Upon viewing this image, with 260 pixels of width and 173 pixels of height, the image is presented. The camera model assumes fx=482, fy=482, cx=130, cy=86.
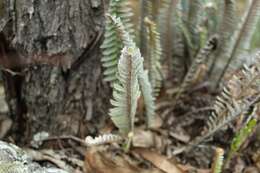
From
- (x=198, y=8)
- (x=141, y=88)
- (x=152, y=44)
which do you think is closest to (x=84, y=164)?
(x=141, y=88)

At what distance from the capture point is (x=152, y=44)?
1453 millimetres

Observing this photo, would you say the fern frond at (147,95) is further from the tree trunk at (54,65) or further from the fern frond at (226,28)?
the fern frond at (226,28)

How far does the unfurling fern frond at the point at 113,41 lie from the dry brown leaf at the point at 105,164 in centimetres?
24

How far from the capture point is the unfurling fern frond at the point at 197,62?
160 cm

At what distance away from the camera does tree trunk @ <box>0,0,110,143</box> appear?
1374mm

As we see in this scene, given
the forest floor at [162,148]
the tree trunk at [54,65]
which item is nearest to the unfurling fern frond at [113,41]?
the tree trunk at [54,65]

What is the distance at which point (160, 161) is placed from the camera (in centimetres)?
154

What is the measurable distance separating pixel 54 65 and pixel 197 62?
497 millimetres

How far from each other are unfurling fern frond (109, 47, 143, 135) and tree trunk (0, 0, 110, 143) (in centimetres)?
20

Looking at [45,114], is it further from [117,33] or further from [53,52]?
[117,33]

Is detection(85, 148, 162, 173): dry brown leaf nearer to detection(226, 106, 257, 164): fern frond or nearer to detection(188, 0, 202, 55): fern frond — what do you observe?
detection(226, 106, 257, 164): fern frond

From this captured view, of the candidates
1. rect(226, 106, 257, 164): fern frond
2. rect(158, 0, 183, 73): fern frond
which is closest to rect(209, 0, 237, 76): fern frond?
rect(158, 0, 183, 73): fern frond

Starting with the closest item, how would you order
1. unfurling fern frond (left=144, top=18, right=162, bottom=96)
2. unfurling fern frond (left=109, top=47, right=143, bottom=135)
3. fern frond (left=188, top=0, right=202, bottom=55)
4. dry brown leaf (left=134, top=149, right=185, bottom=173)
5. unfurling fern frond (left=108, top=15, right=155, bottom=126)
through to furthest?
unfurling fern frond (left=109, top=47, right=143, bottom=135) < unfurling fern frond (left=108, top=15, right=155, bottom=126) < unfurling fern frond (left=144, top=18, right=162, bottom=96) < dry brown leaf (left=134, top=149, right=185, bottom=173) < fern frond (left=188, top=0, right=202, bottom=55)

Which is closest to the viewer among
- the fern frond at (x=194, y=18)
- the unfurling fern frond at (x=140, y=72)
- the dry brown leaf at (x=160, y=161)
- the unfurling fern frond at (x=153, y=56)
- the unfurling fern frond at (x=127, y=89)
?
the unfurling fern frond at (x=127, y=89)
